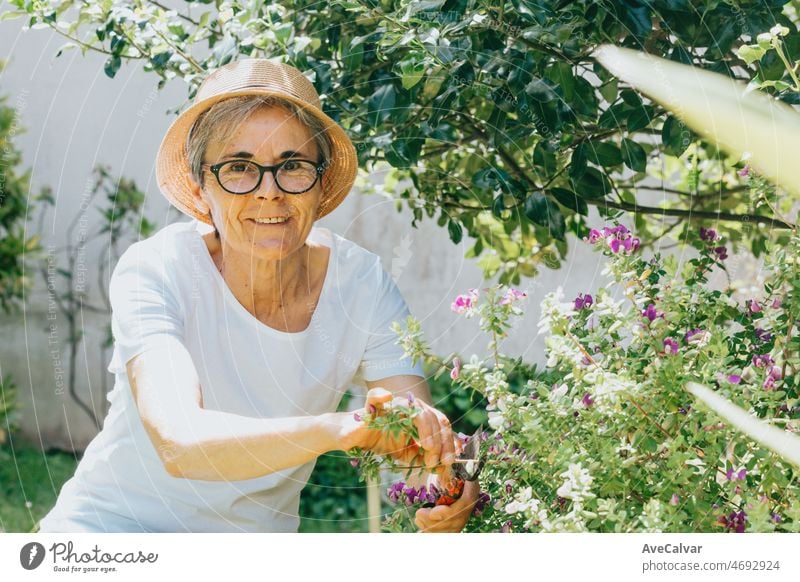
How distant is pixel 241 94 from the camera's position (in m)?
1.53

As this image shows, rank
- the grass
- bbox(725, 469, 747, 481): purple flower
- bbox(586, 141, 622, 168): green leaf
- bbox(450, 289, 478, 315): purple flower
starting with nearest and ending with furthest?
bbox(725, 469, 747, 481): purple flower < bbox(450, 289, 478, 315): purple flower < bbox(586, 141, 622, 168): green leaf < the grass

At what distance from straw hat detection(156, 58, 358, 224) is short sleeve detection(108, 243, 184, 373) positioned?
17 centimetres

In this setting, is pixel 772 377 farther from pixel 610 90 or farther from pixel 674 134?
pixel 610 90

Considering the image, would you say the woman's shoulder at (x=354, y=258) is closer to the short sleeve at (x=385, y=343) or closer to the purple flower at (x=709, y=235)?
the short sleeve at (x=385, y=343)

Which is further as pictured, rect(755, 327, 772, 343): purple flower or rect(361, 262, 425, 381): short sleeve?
rect(361, 262, 425, 381): short sleeve

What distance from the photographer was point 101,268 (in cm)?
328

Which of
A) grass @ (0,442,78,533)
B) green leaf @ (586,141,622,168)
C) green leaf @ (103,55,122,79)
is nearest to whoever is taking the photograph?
green leaf @ (586,141,622,168)

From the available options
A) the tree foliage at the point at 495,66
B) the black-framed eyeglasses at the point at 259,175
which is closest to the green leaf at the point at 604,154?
the tree foliage at the point at 495,66

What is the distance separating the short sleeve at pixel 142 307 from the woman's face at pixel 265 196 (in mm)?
123

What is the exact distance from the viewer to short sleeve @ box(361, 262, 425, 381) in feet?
5.34

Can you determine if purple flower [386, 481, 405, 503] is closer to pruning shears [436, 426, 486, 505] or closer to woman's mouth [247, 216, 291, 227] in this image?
pruning shears [436, 426, 486, 505]

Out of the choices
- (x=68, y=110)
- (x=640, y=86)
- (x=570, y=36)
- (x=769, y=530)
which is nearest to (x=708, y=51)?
(x=640, y=86)

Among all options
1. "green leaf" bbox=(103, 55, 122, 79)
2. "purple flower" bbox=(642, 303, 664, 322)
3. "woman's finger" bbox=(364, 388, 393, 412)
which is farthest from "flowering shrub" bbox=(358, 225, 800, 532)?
"green leaf" bbox=(103, 55, 122, 79)

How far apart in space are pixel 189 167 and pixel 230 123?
5.6 inches
